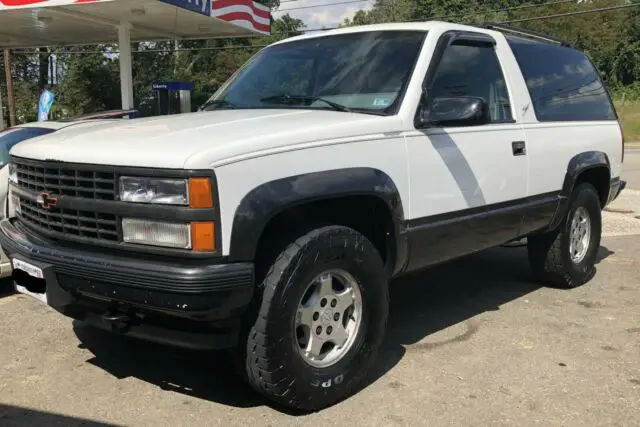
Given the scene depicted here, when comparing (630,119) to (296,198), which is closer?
(296,198)

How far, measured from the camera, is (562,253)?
5.74 metres

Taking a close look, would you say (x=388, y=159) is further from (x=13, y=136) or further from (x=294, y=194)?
(x=13, y=136)

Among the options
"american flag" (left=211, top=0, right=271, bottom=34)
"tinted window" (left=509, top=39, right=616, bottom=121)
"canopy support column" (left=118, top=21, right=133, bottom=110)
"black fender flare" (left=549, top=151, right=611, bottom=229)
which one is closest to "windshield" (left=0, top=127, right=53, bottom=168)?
"tinted window" (left=509, top=39, right=616, bottom=121)

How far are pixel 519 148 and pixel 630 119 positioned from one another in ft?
115

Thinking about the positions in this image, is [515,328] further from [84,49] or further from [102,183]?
[84,49]

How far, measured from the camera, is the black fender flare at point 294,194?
3002 mm

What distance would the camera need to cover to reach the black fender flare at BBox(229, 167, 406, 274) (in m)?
3.00

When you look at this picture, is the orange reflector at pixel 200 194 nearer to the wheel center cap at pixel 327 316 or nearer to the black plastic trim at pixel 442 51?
the wheel center cap at pixel 327 316

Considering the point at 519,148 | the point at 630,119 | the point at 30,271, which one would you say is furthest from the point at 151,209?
the point at 630,119

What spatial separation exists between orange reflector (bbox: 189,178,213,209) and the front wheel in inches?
19.8

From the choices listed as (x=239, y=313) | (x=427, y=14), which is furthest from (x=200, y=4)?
(x=427, y=14)

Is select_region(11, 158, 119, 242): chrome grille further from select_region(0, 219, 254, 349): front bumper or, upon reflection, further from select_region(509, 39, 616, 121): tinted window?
select_region(509, 39, 616, 121): tinted window

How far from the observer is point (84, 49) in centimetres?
3269

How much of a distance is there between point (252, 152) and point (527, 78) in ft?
9.51
